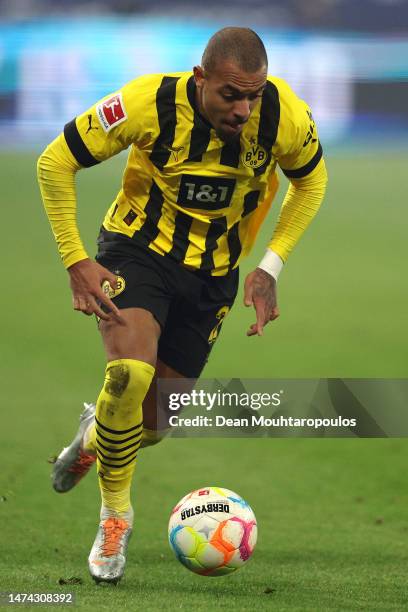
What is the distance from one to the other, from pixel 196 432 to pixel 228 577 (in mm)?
3889

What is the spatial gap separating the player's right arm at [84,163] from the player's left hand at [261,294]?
A: 585mm

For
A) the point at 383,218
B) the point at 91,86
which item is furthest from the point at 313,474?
the point at 91,86

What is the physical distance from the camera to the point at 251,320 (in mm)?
13305

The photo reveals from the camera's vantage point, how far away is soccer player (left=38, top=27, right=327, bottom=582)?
4945 mm

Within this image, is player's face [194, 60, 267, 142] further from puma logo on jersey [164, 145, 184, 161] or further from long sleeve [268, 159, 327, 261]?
long sleeve [268, 159, 327, 261]

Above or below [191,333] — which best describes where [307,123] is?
above

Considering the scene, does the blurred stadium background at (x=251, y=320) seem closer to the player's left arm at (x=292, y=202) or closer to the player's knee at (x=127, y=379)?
the player's knee at (x=127, y=379)

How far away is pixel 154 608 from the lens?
443 centimetres

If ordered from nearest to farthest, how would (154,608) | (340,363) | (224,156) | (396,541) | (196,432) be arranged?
(154,608), (224,156), (396,541), (196,432), (340,363)

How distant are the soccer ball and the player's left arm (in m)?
0.71

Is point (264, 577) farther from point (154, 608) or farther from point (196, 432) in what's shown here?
point (196, 432)

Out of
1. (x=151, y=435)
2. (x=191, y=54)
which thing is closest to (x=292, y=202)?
(x=151, y=435)

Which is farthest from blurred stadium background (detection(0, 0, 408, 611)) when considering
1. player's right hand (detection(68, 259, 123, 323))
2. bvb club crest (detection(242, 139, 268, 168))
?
bvb club crest (detection(242, 139, 268, 168))

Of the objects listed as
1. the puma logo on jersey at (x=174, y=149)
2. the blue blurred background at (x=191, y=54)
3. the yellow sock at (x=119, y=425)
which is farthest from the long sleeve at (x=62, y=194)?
the blue blurred background at (x=191, y=54)
